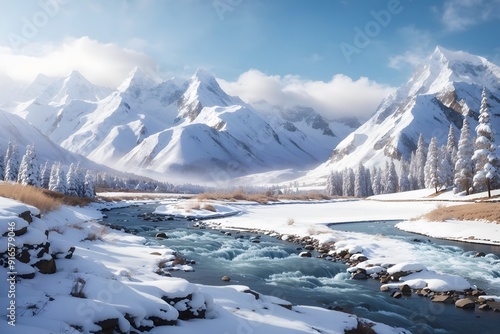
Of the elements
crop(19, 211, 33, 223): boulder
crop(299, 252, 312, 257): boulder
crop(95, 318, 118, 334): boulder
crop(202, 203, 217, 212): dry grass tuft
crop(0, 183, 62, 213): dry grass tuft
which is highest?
crop(0, 183, 62, 213): dry grass tuft

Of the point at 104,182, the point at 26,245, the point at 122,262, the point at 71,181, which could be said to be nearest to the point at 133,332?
the point at 26,245

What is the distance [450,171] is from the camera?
315 ft

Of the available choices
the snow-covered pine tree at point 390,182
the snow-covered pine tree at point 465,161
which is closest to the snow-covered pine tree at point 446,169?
the snow-covered pine tree at point 465,161

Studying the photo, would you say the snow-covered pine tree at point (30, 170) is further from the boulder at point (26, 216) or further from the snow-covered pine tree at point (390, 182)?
the snow-covered pine tree at point (390, 182)

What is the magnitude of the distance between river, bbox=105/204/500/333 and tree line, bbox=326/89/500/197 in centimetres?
3496

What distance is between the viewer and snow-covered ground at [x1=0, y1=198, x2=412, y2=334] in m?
8.52

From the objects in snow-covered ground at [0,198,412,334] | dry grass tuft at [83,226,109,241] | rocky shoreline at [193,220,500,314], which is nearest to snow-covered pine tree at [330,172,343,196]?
Result: rocky shoreline at [193,220,500,314]

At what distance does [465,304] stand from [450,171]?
9048 centimetres

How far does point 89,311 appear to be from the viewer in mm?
8836

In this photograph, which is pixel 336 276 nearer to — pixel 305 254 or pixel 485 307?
pixel 305 254

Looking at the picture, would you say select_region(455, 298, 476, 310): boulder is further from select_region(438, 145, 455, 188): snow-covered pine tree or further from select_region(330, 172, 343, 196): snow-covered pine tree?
select_region(330, 172, 343, 196): snow-covered pine tree

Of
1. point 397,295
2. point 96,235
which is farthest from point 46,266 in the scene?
point 397,295

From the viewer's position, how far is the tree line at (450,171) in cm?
5962

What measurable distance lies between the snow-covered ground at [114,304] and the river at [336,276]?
106 inches
